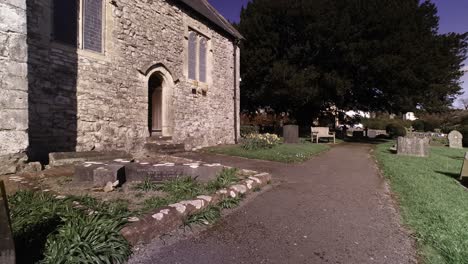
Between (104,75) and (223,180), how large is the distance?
5.58m

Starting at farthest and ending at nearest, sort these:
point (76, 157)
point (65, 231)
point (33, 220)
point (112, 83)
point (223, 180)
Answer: point (112, 83)
point (76, 157)
point (223, 180)
point (33, 220)
point (65, 231)

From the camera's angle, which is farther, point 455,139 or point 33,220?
point 455,139

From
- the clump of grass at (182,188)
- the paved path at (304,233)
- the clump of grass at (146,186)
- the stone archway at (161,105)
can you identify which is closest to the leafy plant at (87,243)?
the paved path at (304,233)

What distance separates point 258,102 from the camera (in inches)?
978

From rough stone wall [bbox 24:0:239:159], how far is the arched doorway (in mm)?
618

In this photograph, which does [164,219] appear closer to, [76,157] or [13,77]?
[13,77]

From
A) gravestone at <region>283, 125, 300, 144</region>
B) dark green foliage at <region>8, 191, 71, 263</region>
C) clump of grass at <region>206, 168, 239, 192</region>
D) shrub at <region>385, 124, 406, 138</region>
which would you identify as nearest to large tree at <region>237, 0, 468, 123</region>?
gravestone at <region>283, 125, 300, 144</region>

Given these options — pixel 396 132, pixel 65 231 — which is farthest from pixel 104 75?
pixel 396 132

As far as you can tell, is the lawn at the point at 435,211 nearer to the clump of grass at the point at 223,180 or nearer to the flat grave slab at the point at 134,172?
the clump of grass at the point at 223,180

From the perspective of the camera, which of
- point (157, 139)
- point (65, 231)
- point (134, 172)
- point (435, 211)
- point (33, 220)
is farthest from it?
point (157, 139)

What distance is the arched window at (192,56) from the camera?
1284cm

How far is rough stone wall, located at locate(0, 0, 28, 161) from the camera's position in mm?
5203

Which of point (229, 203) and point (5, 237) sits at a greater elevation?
point (5, 237)

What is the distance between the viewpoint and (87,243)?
8.75ft
